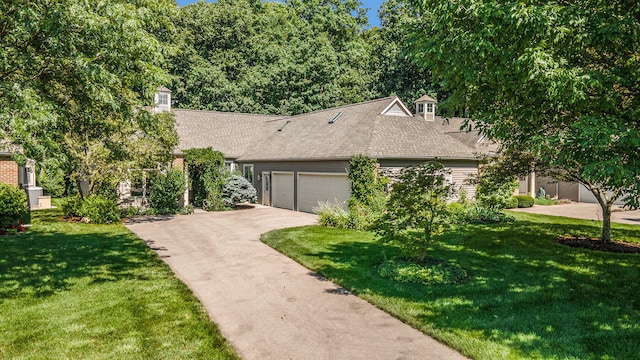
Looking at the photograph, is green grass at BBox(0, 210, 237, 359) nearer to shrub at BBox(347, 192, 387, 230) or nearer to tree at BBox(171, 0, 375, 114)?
shrub at BBox(347, 192, 387, 230)

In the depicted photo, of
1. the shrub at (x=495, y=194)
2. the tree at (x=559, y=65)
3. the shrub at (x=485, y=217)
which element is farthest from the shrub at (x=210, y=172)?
the tree at (x=559, y=65)

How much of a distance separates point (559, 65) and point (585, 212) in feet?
61.6

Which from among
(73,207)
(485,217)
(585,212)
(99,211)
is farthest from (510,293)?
(73,207)

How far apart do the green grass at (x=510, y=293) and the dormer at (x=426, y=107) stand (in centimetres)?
1708

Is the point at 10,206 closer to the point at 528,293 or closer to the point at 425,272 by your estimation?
the point at 425,272

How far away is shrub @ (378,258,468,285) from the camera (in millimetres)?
8680

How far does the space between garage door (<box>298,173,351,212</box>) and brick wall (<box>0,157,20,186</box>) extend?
49.0ft

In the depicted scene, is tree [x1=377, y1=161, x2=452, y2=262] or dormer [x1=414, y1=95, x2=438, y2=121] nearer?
tree [x1=377, y1=161, x2=452, y2=262]

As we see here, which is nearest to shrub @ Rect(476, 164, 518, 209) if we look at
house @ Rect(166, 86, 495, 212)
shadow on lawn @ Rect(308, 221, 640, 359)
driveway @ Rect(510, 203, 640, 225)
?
house @ Rect(166, 86, 495, 212)

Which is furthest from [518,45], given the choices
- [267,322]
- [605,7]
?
[267,322]

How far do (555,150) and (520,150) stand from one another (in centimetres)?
608

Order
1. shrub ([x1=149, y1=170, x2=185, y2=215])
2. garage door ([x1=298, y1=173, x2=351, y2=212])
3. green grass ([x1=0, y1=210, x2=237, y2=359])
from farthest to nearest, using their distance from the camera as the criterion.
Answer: shrub ([x1=149, y1=170, x2=185, y2=215]) < garage door ([x1=298, y1=173, x2=351, y2=212]) < green grass ([x1=0, y1=210, x2=237, y2=359])

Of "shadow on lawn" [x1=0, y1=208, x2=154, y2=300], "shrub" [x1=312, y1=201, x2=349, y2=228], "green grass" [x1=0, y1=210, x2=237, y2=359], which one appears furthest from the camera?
"shrub" [x1=312, y1=201, x2=349, y2=228]

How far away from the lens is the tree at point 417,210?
934 cm
